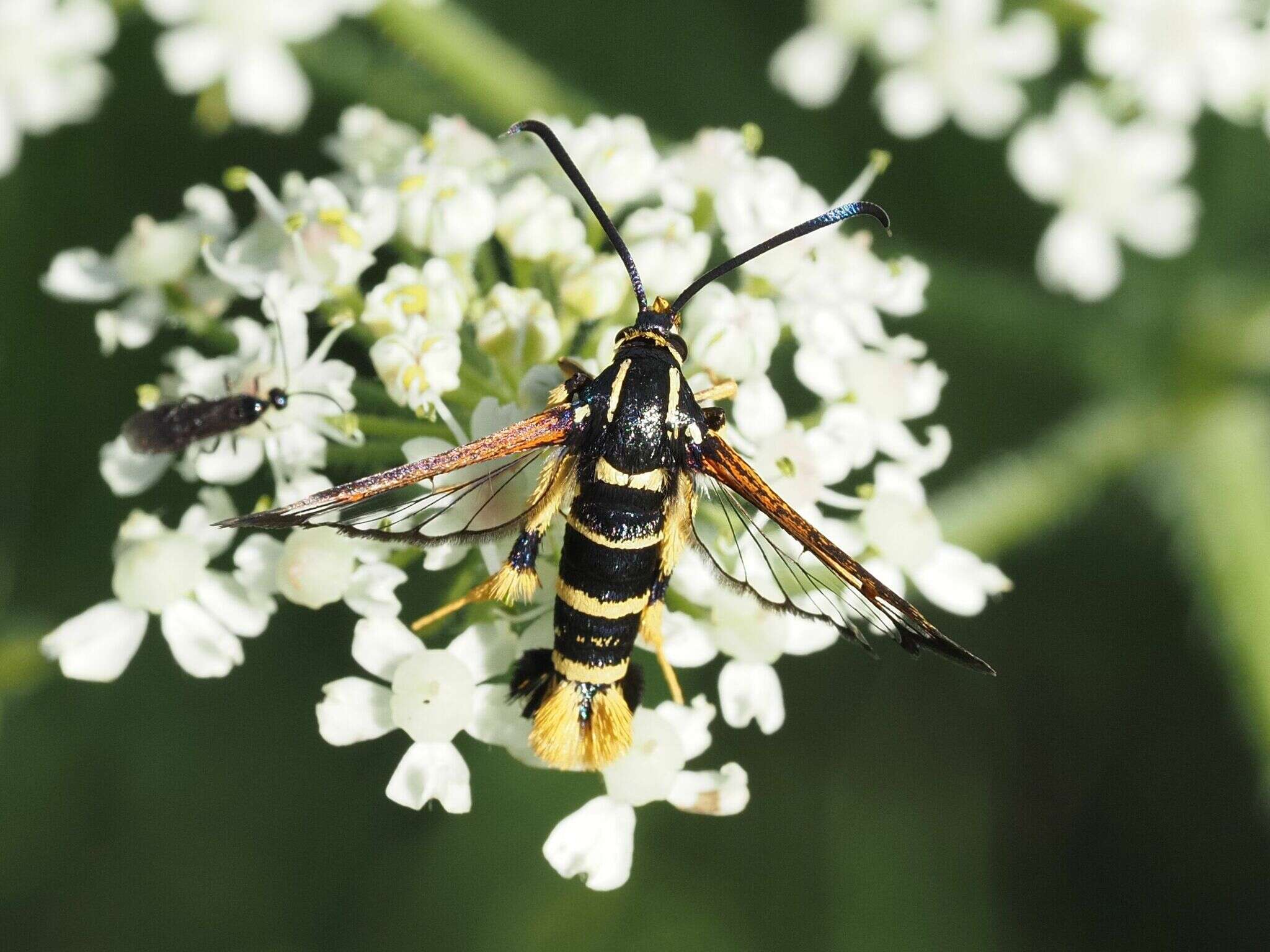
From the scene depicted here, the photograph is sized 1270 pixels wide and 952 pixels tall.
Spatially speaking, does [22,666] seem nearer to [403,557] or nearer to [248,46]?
[403,557]

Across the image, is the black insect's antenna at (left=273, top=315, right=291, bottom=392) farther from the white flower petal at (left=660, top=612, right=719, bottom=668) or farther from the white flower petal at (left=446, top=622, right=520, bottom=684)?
the white flower petal at (left=660, top=612, right=719, bottom=668)

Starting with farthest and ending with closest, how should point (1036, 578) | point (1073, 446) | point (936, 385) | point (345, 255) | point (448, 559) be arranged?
point (1036, 578) < point (1073, 446) < point (936, 385) < point (345, 255) < point (448, 559)

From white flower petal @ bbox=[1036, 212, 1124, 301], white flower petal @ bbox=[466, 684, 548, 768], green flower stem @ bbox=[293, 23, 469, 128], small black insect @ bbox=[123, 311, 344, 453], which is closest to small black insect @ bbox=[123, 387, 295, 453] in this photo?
small black insect @ bbox=[123, 311, 344, 453]

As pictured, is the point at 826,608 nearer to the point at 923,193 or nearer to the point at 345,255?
the point at 345,255

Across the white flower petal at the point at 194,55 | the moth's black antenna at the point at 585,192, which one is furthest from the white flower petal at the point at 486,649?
the white flower petal at the point at 194,55

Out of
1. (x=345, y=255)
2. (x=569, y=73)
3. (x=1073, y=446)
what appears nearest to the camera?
(x=345, y=255)

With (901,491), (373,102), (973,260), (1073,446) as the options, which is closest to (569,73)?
(373,102)

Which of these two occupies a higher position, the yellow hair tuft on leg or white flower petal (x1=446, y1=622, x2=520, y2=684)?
the yellow hair tuft on leg
